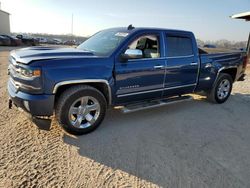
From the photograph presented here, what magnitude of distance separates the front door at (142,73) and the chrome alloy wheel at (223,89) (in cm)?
234

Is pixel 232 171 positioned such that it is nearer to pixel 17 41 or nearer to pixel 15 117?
pixel 15 117

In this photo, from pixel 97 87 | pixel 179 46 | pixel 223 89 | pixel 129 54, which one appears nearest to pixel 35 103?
pixel 97 87

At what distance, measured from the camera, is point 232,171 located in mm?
3158

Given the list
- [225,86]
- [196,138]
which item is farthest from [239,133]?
[225,86]

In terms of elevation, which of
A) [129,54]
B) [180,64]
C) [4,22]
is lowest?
[180,64]

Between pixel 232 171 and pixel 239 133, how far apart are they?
157 centimetres

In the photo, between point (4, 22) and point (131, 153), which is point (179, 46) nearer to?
point (131, 153)

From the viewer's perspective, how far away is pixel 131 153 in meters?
3.47

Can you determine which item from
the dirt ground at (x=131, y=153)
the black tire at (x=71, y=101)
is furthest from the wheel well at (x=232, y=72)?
the black tire at (x=71, y=101)

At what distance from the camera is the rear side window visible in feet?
16.2

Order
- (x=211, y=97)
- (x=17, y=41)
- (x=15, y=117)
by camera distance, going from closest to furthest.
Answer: (x=15, y=117)
(x=211, y=97)
(x=17, y=41)

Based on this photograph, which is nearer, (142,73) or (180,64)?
(142,73)

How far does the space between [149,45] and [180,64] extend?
808mm

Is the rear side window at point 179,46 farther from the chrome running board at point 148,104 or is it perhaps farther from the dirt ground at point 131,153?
the dirt ground at point 131,153
